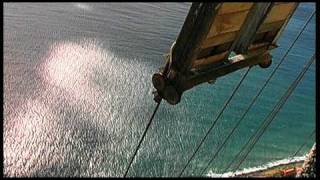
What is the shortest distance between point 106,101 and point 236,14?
3917 centimetres

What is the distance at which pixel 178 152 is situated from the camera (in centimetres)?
4062

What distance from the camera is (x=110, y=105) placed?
4491 cm

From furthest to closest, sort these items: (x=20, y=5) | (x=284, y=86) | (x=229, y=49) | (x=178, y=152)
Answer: (x=20, y=5), (x=284, y=86), (x=178, y=152), (x=229, y=49)

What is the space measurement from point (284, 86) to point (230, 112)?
10818mm

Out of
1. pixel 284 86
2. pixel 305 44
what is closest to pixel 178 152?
pixel 284 86

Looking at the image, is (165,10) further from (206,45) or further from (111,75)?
(206,45)

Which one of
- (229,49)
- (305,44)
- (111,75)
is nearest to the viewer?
(229,49)

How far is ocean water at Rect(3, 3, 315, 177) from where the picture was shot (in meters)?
38.8

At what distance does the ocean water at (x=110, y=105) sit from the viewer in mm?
38812

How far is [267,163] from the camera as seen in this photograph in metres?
42.4

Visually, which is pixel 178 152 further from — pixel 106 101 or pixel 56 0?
pixel 56 0

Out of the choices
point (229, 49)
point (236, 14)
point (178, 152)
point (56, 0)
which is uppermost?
point (236, 14)

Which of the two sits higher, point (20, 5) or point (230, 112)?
point (230, 112)

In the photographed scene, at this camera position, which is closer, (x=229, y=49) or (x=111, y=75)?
(x=229, y=49)
